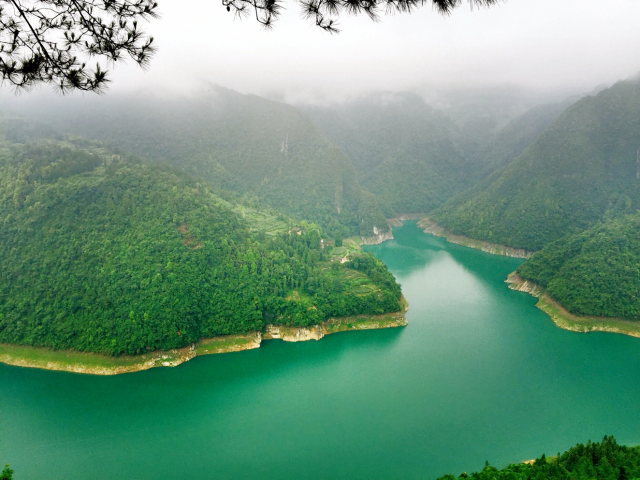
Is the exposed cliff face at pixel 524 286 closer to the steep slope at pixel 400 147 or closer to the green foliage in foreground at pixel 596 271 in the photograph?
the green foliage in foreground at pixel 596 271

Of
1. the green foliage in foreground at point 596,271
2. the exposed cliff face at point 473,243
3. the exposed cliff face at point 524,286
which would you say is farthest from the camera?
the exposed cliff face at point 473,243

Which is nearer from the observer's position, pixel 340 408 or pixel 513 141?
pixel 340 408

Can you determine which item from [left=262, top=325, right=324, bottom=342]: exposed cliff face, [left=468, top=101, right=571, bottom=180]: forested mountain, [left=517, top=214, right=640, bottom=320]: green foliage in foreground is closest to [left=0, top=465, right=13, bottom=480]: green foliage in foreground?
[left=262, top=325, right=324, bottom=342]: exposed cliff face

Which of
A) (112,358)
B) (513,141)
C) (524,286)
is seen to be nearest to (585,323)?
(524,286)

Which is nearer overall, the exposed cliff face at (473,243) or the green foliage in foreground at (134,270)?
the green foliage in foreground at (134,270)

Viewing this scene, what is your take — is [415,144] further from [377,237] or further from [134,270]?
[134,270]

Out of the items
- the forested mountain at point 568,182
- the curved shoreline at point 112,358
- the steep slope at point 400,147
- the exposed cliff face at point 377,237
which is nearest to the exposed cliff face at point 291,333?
the curved shoreline at point 112,358

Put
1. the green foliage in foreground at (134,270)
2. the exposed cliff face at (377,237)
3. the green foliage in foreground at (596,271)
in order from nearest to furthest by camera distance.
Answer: the green foliage in foreground at (134,270), the green foliage in foreground at (596,271), the exposed cliff face at (377,237)
